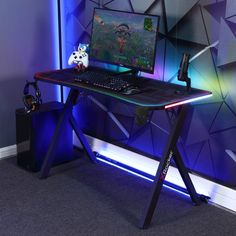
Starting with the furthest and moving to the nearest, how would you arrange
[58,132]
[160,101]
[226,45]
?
[58,132] → [226,45] → [160,101]

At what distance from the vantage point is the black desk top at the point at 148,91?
2.45 metres

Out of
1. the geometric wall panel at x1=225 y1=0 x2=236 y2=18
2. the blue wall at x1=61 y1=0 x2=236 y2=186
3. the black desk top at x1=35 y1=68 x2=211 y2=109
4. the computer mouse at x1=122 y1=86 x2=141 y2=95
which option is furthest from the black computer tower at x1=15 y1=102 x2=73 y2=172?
the geometric wall panel at x1=225 y1=0 x2=236 y2=18

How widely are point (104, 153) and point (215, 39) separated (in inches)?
55.9

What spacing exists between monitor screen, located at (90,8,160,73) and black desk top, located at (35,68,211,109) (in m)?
0.12

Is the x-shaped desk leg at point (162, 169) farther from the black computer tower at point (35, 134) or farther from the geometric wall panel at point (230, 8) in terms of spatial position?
the black computer tower at point (35, 134)

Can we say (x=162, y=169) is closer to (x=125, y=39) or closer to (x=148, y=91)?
(x=148, y=91)

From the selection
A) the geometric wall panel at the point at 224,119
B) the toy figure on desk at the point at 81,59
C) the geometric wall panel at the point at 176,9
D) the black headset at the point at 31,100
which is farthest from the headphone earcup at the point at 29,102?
the geometric wall panel at the point at 224,119

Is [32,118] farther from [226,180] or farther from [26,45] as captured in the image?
[226,180]

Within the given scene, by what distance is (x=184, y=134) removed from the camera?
303 cm

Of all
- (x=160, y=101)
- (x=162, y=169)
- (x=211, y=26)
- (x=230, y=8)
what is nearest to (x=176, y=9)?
(x=211, y=26)

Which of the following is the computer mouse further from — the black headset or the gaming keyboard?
the black headset

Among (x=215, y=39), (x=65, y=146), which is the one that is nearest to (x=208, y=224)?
(x=215, y=39)

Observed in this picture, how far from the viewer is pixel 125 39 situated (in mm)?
2924

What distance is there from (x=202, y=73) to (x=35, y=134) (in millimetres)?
1342
